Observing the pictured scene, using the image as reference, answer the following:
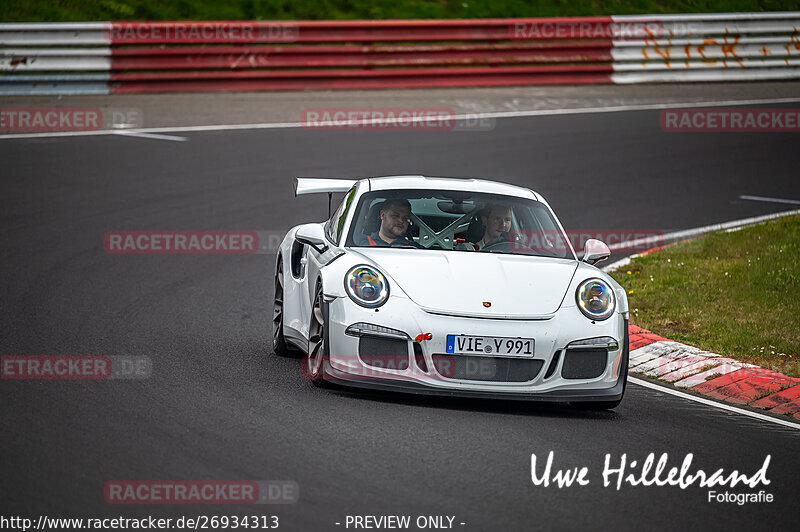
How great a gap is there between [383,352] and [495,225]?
1.66 m

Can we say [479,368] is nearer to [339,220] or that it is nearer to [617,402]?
[617,402]

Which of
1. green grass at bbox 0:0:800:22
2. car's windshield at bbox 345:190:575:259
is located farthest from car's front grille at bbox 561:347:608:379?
green grass at bbox 0:0:800:22

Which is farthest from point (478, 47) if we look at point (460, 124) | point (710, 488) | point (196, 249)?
point (710, 488)

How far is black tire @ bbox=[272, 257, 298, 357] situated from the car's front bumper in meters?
1.24

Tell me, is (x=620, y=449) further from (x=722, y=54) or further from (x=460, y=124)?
(x=722, y=54)

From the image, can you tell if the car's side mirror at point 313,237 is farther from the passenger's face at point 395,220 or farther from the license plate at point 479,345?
the license plate at point 479,345

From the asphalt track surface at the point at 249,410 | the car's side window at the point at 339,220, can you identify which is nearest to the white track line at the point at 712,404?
the asphalt track surface at the point at 249,410

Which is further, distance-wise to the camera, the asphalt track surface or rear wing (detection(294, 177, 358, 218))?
rear wing (detection(294, 177, 358, 218))

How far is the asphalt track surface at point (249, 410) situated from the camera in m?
5.04

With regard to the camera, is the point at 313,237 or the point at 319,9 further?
the point at 319,9

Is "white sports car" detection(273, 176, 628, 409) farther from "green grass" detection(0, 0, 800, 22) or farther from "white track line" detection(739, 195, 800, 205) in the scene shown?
"green grass" detection(0, 0, 800, 22)

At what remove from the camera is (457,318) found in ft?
20.9

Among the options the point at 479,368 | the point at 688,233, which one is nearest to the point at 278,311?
the point at 479,368

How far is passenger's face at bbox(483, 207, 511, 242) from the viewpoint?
25.2ft
